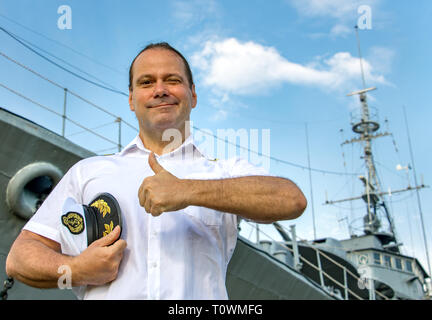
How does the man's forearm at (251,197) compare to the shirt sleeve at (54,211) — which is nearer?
the man's forearm at (251,197)

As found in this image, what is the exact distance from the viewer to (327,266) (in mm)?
13398

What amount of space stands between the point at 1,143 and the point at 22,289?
163 cm

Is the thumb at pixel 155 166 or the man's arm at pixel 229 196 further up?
the thumb at pixel 155 166

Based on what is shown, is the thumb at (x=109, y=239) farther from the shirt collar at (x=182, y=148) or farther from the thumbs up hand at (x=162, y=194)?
the shirt collar at (x=182, y=148)

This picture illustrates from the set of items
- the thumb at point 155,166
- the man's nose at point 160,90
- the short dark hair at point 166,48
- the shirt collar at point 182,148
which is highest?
the short dark hair at point 166,48

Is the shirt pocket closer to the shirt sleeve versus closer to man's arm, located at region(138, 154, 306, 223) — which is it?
man's arm, located at region(138, 154, 306, 223)

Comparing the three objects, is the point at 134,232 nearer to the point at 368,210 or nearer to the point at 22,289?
the point at 22,289

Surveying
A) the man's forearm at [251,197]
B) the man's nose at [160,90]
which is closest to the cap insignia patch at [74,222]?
the man's forearm at [251,197]

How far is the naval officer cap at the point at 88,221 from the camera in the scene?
4.52 feet

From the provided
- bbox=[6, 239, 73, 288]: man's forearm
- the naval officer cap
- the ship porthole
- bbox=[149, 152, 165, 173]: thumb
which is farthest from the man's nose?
the ship porthole

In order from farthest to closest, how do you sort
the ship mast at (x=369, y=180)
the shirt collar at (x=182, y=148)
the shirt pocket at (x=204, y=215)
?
1. the ship mast at (x=369, y=180)
2. the shirt collar at (x=182, y=148)
3. the shirt pocket at (x=204, y=215)

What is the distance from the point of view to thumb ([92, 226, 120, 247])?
1318 millimetres

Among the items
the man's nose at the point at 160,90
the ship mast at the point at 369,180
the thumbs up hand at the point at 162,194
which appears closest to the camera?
the thumbs up hand at the point at 162,194

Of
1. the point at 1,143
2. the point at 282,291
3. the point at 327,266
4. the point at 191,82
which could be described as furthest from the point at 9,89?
the point at 327,266
